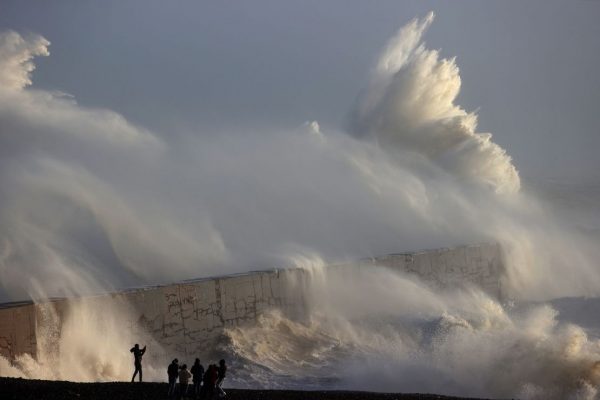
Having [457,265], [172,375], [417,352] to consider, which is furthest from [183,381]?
[457,265]

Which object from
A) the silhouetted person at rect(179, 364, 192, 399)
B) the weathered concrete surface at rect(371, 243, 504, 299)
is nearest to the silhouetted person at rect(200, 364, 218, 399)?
the silhouetted person at rect(179, 364, 192, 399)

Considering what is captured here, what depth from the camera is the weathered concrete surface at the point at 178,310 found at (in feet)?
39.0

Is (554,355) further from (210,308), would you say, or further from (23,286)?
(23,286)

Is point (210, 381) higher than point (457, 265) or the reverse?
the reverse

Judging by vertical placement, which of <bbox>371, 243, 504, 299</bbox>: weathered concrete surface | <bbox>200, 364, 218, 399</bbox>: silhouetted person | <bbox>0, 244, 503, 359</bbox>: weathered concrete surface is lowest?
<bbox>200, 364, 218, 399</bbox>: silhouetted person

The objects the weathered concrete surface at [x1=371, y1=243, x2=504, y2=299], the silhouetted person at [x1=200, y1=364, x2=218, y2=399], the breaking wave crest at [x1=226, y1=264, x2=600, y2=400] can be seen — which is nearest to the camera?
the silhouetted person at [x1=200, y1=364, x2=218, y2=399]

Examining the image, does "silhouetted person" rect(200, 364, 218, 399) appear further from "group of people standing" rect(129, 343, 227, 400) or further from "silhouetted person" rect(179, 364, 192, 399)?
"silhouetted person" rect(179, 364, 192, 399)

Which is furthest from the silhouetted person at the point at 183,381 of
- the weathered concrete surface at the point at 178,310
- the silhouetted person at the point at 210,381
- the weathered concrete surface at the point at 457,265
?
the weathered concrete surface at the point at 457,265

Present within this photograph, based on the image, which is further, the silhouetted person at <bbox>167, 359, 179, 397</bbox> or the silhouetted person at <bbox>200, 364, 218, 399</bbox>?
the silhouetted person at <bbox>167, 359, 179, 397</bbox>

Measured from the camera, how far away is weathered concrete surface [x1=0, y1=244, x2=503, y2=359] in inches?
468

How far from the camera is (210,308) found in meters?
15.3

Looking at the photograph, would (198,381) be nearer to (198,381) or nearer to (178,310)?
(198,381)

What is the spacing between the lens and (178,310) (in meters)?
14.6

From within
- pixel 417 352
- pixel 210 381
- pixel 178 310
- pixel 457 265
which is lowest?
pixel 210 381
